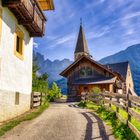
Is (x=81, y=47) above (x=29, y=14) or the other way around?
above

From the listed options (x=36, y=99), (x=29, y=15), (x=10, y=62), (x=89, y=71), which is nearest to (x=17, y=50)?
(x=10, y=62)

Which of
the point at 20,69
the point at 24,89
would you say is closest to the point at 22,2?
A: the point at 20,69

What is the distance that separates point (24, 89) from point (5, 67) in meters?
3.87

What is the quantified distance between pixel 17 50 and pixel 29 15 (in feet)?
8.42

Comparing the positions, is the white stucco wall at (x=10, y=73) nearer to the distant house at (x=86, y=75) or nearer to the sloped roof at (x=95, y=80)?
the sloped roof at (x=95, y=80)

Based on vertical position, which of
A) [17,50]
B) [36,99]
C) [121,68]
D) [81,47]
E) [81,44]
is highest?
[81,44]

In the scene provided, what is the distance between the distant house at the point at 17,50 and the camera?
12352mm

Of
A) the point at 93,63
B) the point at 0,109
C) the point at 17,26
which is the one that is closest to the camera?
the point at 0,109

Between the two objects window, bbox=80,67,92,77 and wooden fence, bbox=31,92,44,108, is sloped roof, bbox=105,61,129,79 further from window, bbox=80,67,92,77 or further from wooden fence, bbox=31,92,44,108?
wooden fence, bbox=31,92,44,108

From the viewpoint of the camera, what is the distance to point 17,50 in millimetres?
15688

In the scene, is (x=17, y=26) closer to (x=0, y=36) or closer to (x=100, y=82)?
(x=0, y=36)

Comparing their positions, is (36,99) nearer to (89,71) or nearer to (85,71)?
(89,71)

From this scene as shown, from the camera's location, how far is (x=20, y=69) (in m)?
15.4

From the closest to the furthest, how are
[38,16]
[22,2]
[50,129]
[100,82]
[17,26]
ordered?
1. [50,129]
2. [22,2]
3. [17,26]
4. [38,16]
5. [100,82]
